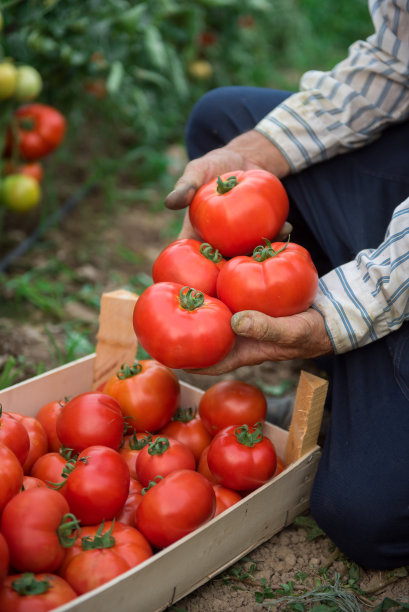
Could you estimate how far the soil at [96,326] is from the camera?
153cm

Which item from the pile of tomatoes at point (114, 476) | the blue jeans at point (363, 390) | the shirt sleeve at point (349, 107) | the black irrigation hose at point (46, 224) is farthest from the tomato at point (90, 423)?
the black irrigation hose at point (46, 224)

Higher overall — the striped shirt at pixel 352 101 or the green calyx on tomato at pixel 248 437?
the striped shirt at pixel 352 101

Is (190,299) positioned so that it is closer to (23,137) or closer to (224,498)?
(224,498)

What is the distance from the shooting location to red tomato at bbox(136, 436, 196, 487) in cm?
149

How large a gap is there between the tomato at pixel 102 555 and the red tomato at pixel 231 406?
39 cm

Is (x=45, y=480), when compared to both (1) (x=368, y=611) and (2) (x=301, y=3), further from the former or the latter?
(2) (x=301, y=3)

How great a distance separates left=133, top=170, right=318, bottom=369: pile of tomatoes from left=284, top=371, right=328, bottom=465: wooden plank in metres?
0.19

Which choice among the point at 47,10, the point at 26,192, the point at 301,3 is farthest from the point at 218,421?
the point at 301,3

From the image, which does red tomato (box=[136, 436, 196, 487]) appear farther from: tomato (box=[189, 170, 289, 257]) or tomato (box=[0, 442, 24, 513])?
tomato (box=[189, 170, 289, 257])

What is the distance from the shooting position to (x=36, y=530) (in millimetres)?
1217

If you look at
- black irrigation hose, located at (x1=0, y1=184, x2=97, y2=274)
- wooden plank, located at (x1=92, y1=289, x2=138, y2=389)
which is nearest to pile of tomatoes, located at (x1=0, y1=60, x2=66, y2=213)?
black irrigation hose, located at (x1=0, y1=184, x2=97, y2=274)

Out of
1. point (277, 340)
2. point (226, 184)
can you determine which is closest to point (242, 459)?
point (277, 340)

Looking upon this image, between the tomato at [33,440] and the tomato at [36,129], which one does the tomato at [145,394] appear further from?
the tomato at [36,129]

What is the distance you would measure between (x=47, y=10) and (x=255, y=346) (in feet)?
6.42
